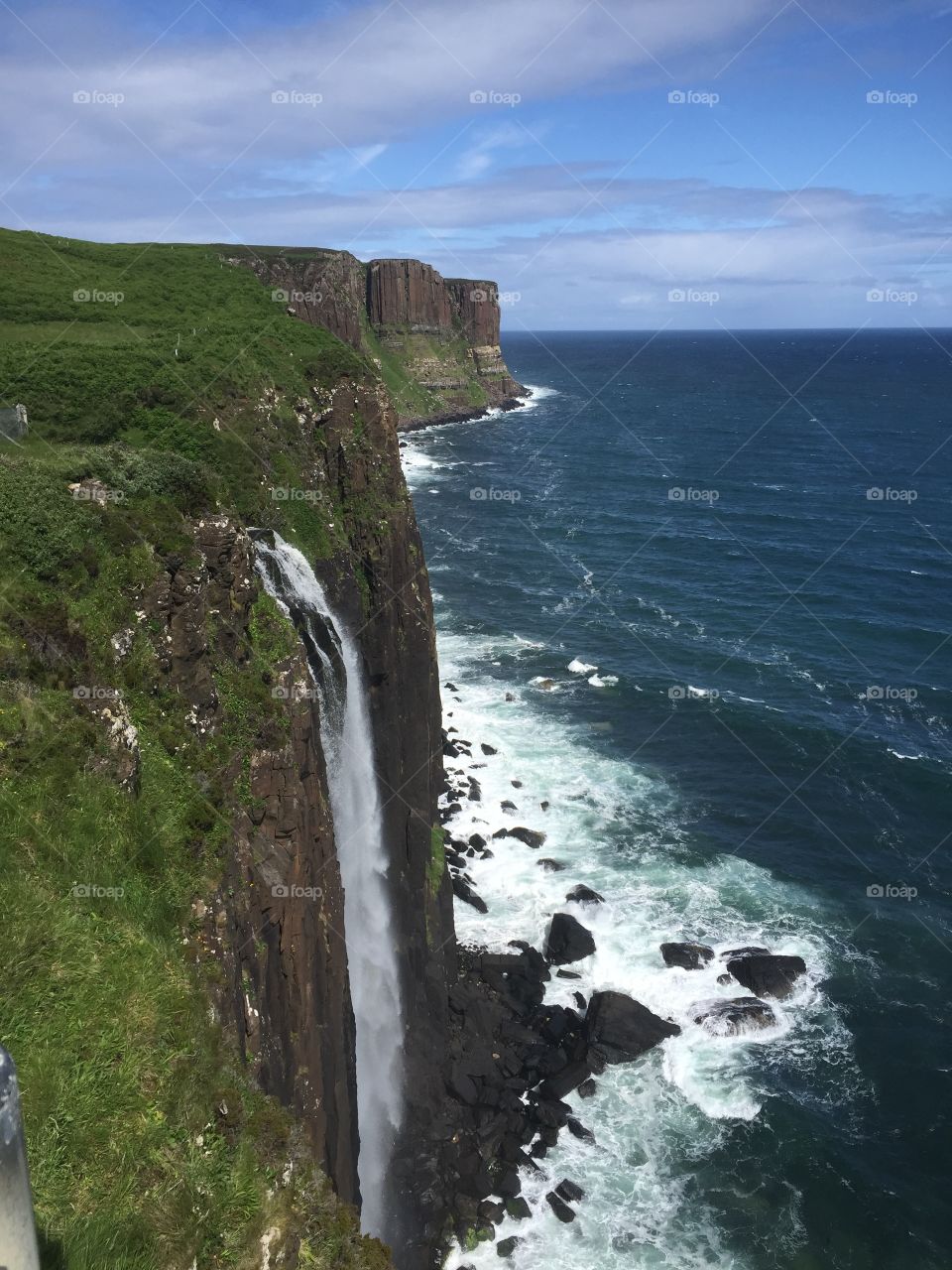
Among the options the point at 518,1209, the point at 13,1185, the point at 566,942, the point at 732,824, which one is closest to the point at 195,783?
the point at 13,1185

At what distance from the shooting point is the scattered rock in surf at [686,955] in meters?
39.2

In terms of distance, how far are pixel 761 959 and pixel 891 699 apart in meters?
28.3

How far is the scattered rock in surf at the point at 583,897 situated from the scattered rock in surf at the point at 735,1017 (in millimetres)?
7044

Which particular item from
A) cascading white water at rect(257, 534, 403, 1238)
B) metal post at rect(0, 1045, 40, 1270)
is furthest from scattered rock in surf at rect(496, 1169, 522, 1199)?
metal post at rect(0, 1045, 40, 1270)

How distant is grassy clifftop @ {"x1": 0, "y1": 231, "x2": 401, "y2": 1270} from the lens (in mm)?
11312

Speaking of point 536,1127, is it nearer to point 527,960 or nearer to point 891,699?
point 527,960

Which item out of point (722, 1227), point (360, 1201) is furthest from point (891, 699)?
point (360, 1201)

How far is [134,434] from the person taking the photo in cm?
2784

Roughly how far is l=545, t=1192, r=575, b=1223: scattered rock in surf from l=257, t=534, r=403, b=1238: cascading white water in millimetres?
5421

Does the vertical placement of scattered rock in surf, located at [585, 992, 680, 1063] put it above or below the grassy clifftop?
below

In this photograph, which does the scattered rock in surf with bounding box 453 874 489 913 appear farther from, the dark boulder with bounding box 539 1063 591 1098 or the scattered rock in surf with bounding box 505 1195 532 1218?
the scattered rock in surf with bounding box 505 1195 532 1218

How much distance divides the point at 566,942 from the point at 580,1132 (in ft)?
29.8

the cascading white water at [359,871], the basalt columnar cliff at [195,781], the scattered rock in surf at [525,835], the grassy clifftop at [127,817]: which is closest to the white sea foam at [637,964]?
the scattered rock in surf at [525,835]

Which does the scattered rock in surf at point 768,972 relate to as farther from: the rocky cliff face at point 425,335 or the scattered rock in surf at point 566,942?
the rocky cliff face at point 425,335
